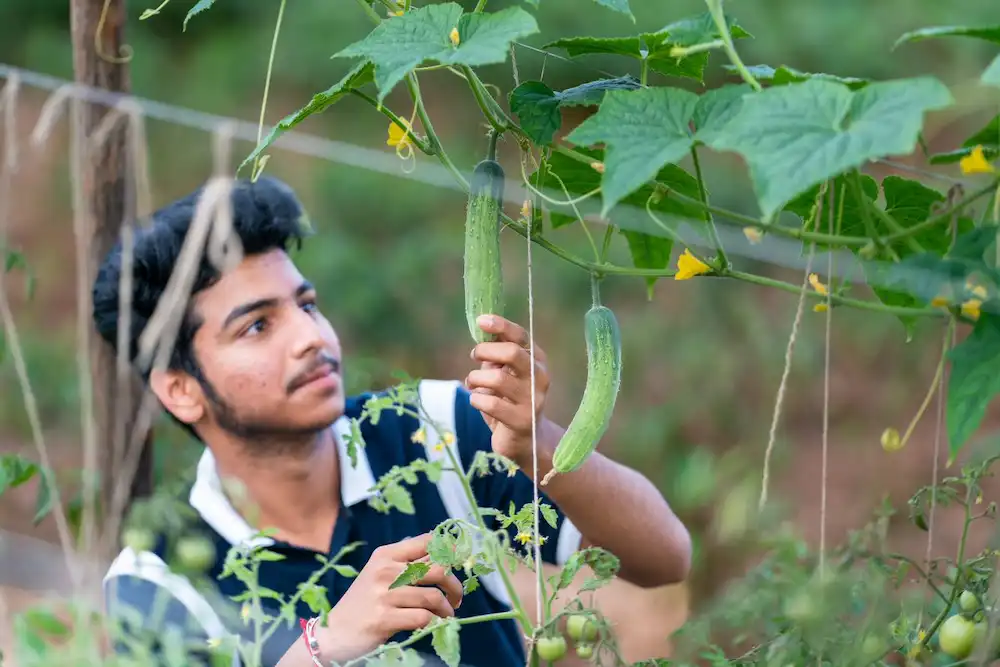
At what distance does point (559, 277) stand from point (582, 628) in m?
2.88

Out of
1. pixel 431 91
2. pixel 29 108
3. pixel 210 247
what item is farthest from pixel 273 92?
pixel 210 247

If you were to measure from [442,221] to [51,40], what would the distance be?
1815 mm

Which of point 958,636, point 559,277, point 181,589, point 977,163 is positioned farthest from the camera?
point 559,277

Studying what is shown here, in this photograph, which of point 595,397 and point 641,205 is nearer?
point 595,397

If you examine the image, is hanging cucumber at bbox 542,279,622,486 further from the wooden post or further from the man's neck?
the wooden post

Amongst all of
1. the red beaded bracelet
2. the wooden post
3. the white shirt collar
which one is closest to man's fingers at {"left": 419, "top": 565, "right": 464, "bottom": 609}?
the red beaded bracelet

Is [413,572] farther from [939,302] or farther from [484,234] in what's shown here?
[939,302]

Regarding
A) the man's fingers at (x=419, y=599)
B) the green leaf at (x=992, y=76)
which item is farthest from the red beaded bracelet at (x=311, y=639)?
the green leaf at (x=992, y=76)

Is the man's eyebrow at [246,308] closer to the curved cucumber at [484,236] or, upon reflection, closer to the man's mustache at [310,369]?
the man's mustache at [310,369]

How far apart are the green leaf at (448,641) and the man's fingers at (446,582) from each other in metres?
0.18

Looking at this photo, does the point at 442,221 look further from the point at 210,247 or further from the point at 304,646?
the point at 304,646

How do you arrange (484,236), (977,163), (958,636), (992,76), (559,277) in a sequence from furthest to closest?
(559,277), (484,236), (958,636), (977,163), (992,76)

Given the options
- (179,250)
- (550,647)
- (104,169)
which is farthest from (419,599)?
(104,169)

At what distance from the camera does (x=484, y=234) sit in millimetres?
1062
